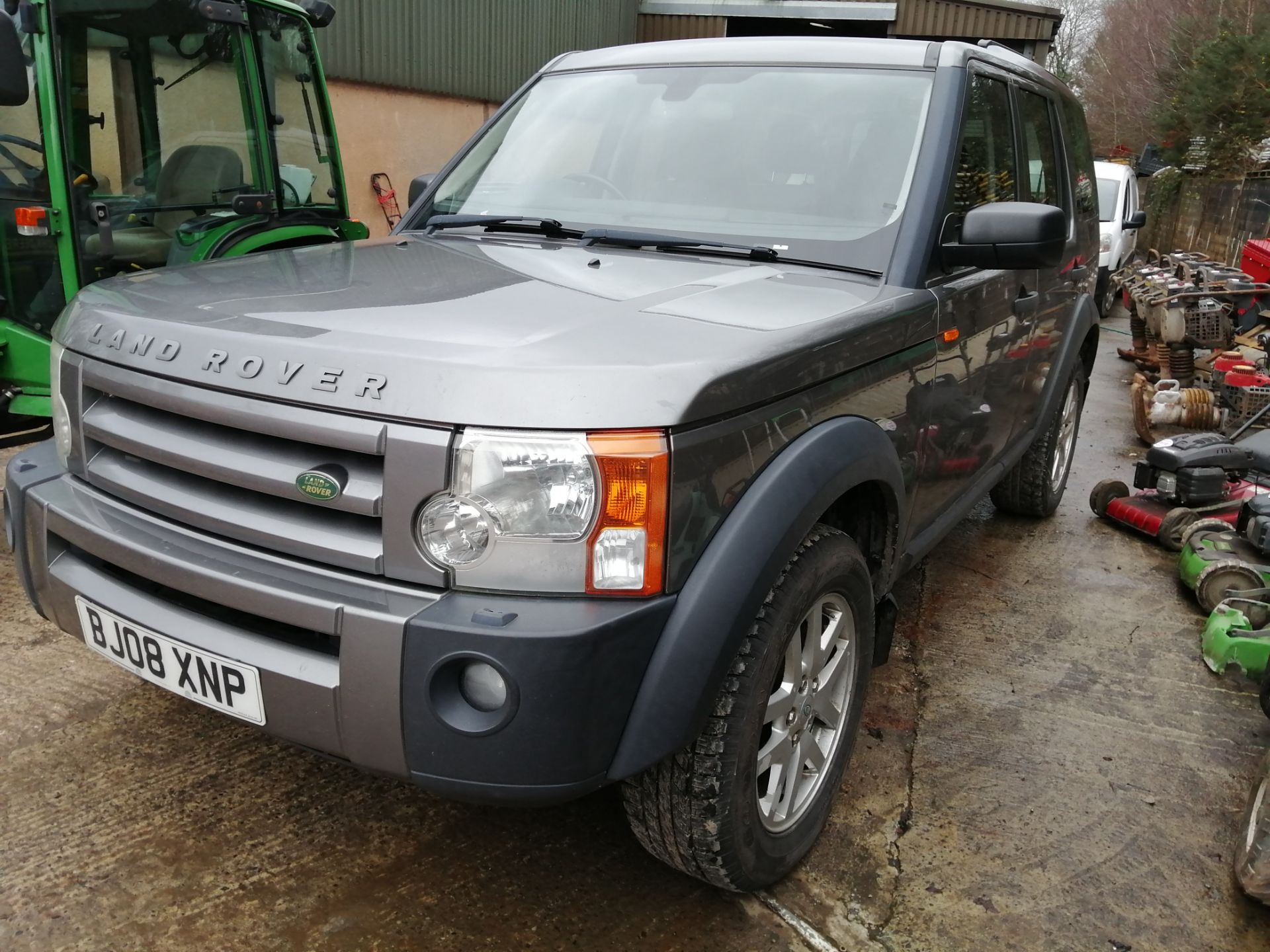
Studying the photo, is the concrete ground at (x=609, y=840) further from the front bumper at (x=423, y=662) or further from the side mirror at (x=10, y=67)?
the side mirror at (x=10, y=67)

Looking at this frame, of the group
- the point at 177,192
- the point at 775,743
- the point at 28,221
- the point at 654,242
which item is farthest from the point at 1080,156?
the point at 28,221

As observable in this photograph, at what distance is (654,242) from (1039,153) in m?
1.98

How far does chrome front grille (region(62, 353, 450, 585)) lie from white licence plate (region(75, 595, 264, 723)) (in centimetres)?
22

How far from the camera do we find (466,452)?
1664mm

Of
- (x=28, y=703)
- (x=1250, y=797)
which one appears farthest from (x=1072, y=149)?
(x=28, y=703)

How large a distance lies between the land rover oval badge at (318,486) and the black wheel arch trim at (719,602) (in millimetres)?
616

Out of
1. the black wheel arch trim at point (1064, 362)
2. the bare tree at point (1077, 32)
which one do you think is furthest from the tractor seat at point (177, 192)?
the bare tree at point (1077, 32)

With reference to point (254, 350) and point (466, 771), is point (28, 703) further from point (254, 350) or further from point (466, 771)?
point (466, 771)

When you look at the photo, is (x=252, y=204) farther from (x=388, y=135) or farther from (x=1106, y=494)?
(x=388, y=135)

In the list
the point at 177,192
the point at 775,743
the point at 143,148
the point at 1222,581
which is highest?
the point at 143,148

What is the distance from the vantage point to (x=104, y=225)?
422cm

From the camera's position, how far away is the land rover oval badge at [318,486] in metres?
1.75

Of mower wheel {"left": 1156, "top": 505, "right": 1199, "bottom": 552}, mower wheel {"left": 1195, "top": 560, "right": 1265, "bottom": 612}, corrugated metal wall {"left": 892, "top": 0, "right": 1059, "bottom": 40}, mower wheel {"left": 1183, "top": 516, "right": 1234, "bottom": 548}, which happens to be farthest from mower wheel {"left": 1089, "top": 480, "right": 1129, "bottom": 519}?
corrugated metal wall {"left": 892, "top": 0, "right": 1059, "bottom": 40}

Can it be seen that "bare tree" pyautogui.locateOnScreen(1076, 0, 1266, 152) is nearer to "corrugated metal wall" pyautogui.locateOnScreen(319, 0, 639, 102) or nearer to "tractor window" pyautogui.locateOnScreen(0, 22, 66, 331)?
"corrugated metal wall" pyautogui.locateOnScreen(319, 0, 639, 102)
